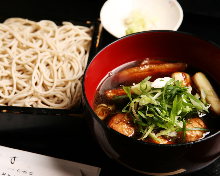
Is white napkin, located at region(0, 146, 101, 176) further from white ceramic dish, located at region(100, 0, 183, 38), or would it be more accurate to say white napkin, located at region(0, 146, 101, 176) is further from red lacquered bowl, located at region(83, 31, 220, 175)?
white ceramic dish, located at region(100, 0, 183, 38)

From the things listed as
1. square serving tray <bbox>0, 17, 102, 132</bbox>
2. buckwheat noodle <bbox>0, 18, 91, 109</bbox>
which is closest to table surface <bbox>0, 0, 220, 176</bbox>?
square serving tray <bbox>0, 17, 102, 132</bbox>

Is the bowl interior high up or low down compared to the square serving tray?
up

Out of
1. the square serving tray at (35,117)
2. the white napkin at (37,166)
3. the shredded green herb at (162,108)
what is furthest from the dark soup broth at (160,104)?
the white napkin at (37,166)

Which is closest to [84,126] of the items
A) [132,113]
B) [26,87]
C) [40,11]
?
[132,113]

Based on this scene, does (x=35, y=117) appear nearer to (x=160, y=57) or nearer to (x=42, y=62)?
(x=42, y=62)

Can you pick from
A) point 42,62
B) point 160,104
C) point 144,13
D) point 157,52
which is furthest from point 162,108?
point 144,13
